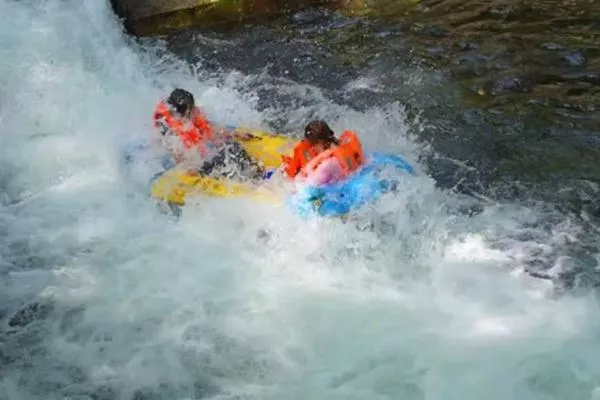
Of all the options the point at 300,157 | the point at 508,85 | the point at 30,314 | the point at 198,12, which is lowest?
the point at 30,314

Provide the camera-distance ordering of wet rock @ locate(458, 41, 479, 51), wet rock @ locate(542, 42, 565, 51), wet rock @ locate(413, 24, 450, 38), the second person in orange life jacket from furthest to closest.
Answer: wet rock @ locate(413, 24, 450, 38) → wet rock @ locate(458, 41, 479, 51) → wet rock @ locate(542, 42, 565, 51) → the second person in orange life jacket

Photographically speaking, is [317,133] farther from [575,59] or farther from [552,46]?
[552,46]

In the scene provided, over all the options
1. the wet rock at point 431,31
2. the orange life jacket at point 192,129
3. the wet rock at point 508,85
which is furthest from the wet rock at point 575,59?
the orange life jacket at point 192,129

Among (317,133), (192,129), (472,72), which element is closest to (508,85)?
(472,72)

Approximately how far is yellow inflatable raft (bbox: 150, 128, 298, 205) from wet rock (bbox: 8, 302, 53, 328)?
1.44 metres

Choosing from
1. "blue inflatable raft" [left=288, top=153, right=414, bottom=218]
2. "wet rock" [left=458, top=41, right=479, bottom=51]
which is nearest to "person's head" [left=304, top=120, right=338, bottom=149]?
"blue inflatable raft" [left=288, top=153, right=414, bottom=218]

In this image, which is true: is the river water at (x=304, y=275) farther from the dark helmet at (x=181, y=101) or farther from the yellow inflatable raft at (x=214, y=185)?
the dark helmet at (x=181, y=101)

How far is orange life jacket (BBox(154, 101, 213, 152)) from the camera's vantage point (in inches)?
285

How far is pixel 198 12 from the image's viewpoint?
11031mm

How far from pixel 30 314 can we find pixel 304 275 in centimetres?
214

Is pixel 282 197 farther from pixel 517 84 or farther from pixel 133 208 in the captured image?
pixel 517 84

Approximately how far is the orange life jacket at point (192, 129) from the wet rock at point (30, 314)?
1938mm

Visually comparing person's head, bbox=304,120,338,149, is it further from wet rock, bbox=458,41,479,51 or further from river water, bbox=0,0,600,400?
wet rock, bbox=458,41,479,51

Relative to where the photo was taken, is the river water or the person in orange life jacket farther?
the person in orange life jacket
